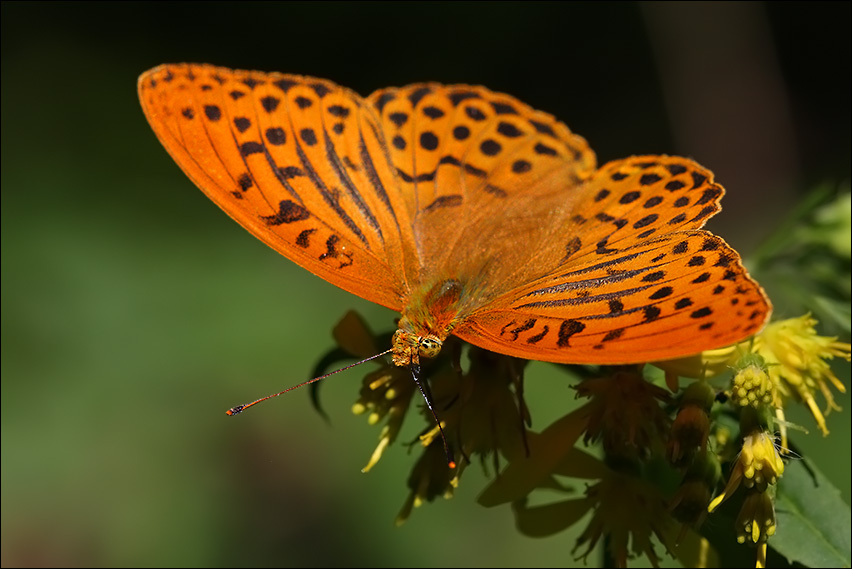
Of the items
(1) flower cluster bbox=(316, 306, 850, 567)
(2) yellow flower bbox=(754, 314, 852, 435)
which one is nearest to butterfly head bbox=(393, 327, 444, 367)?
(1) flower cluster bbox=(316, 306, 850, 567)

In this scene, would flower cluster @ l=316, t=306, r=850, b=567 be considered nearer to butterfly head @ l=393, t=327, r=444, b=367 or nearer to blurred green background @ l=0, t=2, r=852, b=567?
butterfly head @ l=393, t=327, r=444, b=367

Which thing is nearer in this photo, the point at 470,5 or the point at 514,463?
the point at 514,463

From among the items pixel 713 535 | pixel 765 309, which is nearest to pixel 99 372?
pixel 713 535

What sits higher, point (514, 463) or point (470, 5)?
point (470, 5)

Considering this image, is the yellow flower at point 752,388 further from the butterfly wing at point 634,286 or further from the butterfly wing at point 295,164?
the butterfly wing at point 295,164

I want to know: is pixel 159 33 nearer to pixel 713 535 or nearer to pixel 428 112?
pixel 428 112

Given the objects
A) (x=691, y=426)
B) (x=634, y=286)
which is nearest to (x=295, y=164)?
(x=634, y=286)
